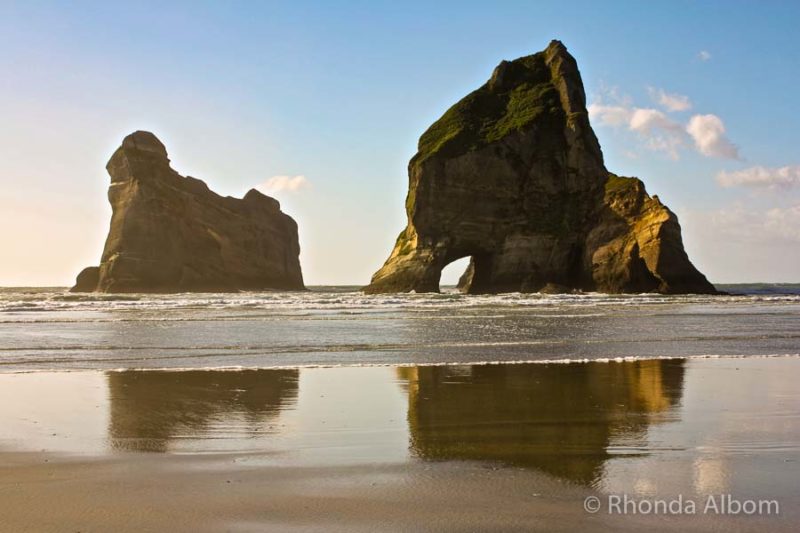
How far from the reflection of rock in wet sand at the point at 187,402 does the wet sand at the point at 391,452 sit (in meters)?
0.04

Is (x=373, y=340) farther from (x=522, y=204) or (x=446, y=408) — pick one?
(x=522, y=204)

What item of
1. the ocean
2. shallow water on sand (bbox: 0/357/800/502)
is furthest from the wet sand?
the ocean

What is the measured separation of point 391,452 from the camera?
6895mm

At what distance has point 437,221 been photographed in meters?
68.4

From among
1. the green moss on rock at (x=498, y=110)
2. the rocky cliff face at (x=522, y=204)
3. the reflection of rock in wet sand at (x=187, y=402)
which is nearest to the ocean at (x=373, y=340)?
the reflection of rock in wet sand at (x=187, y=402)

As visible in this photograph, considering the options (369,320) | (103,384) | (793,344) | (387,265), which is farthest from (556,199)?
(103,384)

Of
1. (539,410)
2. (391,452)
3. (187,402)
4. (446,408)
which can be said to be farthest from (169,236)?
(391,452)

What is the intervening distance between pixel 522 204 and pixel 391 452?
2528 inches

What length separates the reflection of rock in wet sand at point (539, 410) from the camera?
6840 millimetres

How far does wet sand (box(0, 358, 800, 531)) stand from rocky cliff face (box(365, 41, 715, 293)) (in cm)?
5302

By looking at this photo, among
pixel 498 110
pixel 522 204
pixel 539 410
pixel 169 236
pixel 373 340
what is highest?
pixel 498 110

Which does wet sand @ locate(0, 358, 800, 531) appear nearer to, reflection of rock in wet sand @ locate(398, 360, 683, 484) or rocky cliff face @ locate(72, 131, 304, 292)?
reflection of rock in wet sand @ locate(398, 360, 683, 484)

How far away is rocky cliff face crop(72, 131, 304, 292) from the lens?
88.2 metres

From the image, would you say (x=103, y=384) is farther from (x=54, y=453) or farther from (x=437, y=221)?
(x=437, y=221)
